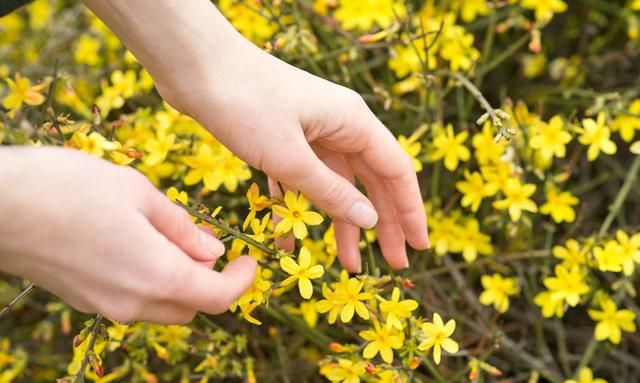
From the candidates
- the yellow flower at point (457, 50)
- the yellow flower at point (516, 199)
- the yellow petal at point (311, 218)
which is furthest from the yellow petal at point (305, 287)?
the yellow flower at point (457, 50)

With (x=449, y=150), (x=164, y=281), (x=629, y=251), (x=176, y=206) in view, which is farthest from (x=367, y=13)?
(x=164, y=281)

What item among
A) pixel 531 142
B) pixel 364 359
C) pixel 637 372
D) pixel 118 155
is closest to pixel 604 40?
pixel 531 142

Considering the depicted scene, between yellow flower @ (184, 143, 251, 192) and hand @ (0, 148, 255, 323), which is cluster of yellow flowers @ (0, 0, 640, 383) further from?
hand @ (0, 148, 255, 323)

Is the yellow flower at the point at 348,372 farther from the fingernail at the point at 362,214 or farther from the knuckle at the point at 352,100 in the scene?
the knuckle at the point at 352,100

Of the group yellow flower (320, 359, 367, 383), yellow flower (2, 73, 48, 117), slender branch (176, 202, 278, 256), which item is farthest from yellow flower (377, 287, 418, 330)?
yellow flower (2, 73, 48, 117)

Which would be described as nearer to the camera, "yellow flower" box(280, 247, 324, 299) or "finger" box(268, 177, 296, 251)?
"yellow flower" box(280, 247, 324, 299)

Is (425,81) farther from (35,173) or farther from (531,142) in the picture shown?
(35,173)
